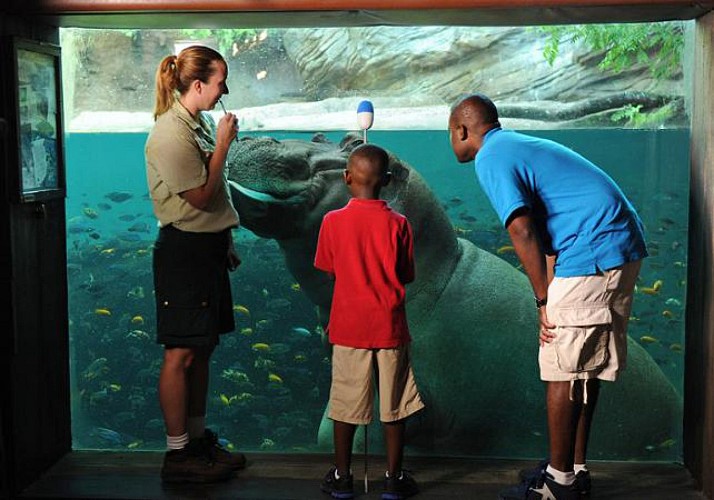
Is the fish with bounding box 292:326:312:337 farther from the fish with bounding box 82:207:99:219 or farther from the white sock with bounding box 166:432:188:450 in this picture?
the fish with bounding box 82:207:99:219

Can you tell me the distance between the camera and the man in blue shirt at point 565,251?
3.47 m

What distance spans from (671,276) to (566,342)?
1.35 metres

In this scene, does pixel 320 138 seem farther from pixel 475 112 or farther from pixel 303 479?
pixel 303 479

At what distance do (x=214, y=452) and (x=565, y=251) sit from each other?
172 centimetres

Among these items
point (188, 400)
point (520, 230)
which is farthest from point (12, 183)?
point (520, 230)

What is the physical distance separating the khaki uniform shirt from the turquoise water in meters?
0.96

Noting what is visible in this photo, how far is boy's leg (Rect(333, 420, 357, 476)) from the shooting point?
149 inches

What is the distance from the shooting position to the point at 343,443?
150 inches

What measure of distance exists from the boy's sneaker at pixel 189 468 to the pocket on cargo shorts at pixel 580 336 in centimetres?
151

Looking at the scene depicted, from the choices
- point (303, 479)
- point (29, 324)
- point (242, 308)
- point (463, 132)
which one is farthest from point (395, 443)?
point (29, 324)

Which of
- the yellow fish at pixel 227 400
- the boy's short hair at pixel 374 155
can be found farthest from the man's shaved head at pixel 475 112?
the yellow fish at pixel 227 400

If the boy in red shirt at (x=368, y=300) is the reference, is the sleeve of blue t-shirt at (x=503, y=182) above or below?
above

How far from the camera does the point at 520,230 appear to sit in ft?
11.1

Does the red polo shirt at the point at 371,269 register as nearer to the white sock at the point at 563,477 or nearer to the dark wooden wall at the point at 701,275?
the white sock at the point at 563,477
